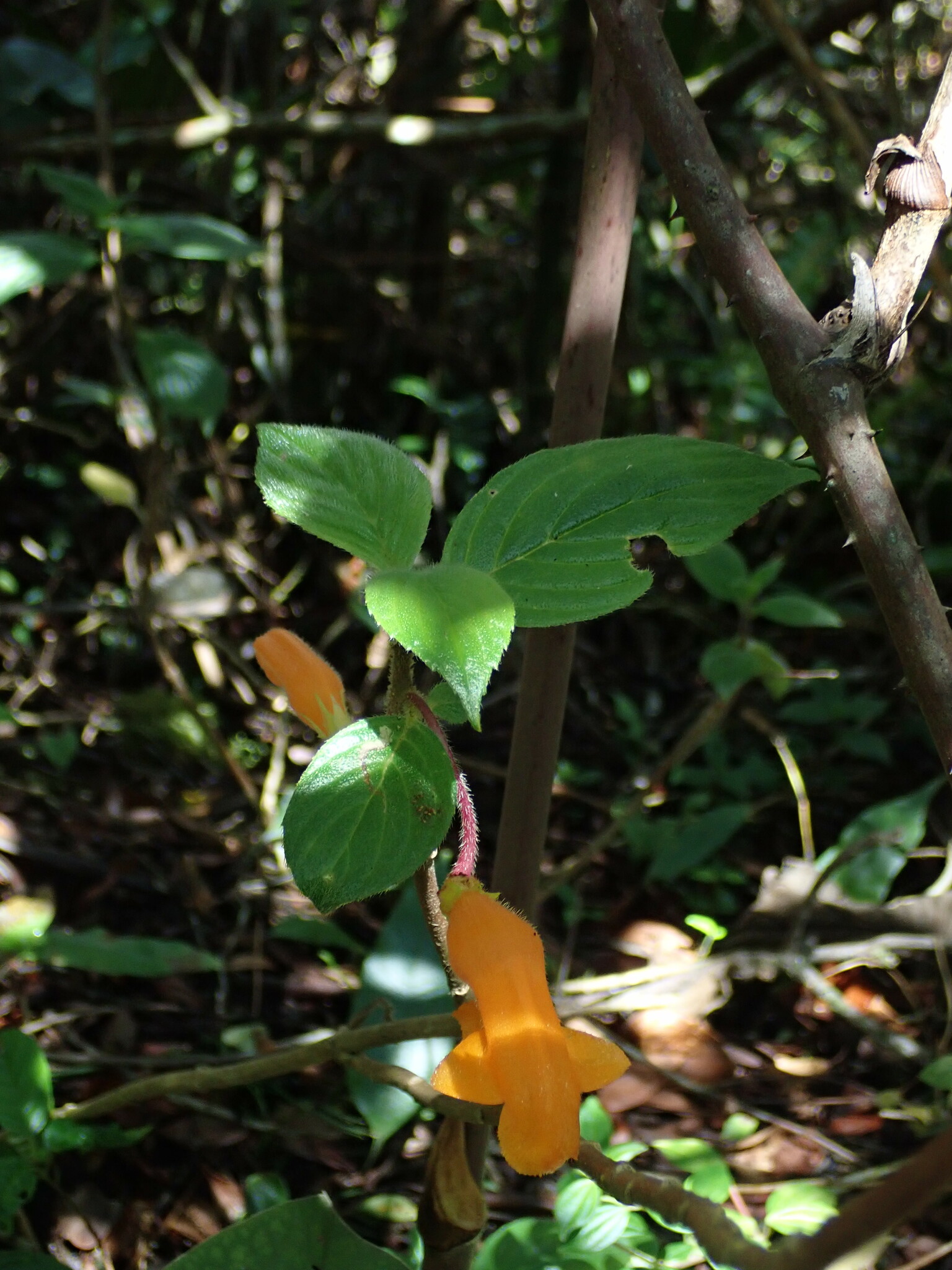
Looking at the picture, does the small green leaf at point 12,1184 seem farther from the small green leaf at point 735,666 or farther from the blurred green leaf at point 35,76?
the blurred green leaf at point 35,76

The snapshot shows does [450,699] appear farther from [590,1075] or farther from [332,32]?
[332,32]

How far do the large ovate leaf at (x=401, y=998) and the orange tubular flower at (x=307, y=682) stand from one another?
0.50 meters

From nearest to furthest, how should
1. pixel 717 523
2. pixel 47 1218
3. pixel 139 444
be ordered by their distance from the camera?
1. pixel 717 523
2. pixel 47 1218
3. pixel 139 444

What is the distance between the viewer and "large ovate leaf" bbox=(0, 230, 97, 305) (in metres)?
1.54

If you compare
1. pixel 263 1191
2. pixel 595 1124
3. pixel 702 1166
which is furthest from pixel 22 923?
pixel 702 1166

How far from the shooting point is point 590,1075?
0.62 metres

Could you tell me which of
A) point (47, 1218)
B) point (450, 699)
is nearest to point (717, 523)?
point (450, 699)

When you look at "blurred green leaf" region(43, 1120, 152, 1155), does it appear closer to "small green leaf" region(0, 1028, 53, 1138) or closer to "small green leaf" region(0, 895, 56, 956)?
"small green leaf" region(0, 1028, 53, 1138)

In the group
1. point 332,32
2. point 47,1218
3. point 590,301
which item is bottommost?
point 47,1218

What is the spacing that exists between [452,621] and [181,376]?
1435 millimetres

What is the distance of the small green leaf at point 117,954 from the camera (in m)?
1.17

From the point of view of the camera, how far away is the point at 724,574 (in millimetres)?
1620

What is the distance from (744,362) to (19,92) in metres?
1.66

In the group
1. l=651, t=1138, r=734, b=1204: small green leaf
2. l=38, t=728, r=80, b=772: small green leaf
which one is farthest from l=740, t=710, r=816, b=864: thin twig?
l=38, t=728, r=80, b=772: small green leaf
